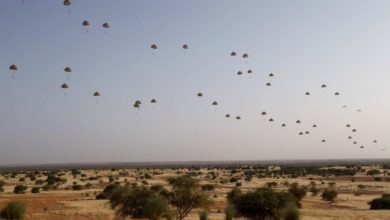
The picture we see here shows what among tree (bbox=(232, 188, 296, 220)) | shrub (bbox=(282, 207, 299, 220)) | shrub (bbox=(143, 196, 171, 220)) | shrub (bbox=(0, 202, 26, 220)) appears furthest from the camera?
shrub (bbox=(0, 202, 26, 220))

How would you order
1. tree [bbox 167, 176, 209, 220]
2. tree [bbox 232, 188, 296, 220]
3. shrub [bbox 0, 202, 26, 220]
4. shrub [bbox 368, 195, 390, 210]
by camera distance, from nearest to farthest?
tree [bbox 167, 176, 209, 220]
tree [bbox 232, 188, 296, 220]
shrub [bbox 0, 202, 26, 220]
shrub [bbox 368, 195, 390, 210]

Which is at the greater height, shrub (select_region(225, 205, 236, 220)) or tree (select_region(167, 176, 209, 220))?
tree (select_region(167, 176, 209, 220))

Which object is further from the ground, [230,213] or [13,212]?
[13,212]

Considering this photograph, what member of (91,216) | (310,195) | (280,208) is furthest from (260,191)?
(310,195)

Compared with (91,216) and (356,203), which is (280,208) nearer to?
(91,216)

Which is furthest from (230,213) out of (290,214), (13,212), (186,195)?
(13,212)

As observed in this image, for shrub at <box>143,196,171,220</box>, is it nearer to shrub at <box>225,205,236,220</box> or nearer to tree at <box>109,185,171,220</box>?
tree at <box>109,185,171,220</box>

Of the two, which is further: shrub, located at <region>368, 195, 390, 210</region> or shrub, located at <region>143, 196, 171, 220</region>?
shrub, located at <region>368, 195, 390, 210</region>

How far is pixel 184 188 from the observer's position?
3659 cm

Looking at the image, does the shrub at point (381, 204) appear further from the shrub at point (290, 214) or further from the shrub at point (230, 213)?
the shrub at point (230, 213)

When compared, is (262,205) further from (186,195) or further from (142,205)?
(142,205)

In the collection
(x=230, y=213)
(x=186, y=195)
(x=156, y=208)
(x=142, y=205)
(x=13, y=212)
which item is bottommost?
(x=230, y=213)

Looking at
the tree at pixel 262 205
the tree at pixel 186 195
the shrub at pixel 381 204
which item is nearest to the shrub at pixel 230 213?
the tree at pixel 262 205

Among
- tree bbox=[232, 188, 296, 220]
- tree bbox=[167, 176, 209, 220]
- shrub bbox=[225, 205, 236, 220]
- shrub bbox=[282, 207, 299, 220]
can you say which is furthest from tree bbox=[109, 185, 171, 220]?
shrub bbox=[282, 207, 299, 220]
